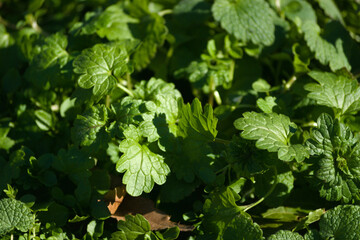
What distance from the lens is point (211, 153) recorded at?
6.95 feet

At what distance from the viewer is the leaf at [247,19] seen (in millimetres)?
2559

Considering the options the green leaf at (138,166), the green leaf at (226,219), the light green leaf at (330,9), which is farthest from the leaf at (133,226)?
the light green leaf at (330,9)

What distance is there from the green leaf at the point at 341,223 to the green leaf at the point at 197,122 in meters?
0.61

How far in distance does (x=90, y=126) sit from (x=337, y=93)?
3.99 feet

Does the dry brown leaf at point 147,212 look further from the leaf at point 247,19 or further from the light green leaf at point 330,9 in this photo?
the light green leaf at point 330,9

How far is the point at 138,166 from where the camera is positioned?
75.7 inches

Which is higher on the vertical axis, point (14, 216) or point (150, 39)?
point (150, 39)

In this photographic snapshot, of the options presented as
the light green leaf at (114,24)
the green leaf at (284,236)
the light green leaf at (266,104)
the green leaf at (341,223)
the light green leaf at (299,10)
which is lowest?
the green leaf at (284,236)

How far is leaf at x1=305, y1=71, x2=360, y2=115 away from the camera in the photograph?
210 centimetres

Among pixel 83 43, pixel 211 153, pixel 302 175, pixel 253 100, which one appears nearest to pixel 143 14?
pixel 83 43

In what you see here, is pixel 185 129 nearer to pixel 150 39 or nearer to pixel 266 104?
pixel 266 104

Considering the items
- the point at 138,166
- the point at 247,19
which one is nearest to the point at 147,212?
the point at 138,166

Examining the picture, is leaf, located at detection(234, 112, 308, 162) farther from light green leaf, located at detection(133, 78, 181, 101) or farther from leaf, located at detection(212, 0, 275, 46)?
leaf, located at detection(212, 0, 275, 46)

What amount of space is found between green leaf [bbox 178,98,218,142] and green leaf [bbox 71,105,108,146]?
1.20 ft
